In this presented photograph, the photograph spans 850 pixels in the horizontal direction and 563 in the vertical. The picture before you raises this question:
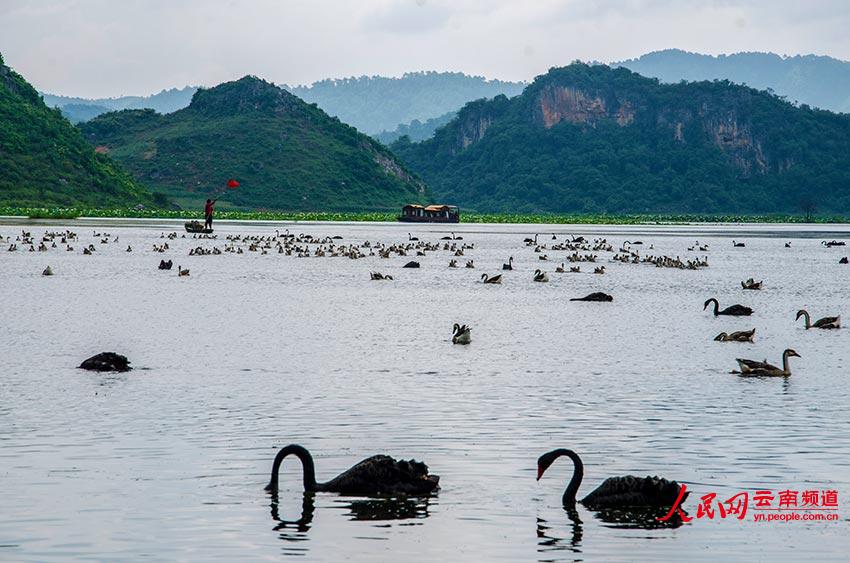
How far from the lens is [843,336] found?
128ft

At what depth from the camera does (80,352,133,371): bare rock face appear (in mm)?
27344

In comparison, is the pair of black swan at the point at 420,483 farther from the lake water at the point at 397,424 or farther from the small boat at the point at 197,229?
the small boat at the point at 197,229

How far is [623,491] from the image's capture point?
15.9 m

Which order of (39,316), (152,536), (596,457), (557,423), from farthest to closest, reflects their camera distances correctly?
(39,316)
(557,423)
(596,457)
(152,536)

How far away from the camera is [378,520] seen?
50.7 ft

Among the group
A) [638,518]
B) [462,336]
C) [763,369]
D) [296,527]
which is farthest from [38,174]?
[638,518]

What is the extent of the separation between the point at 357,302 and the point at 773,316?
16.3 m

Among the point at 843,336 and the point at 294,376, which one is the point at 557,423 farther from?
the point at 843,336

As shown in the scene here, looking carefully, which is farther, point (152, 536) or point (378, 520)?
point (378, 520)

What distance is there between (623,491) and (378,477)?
10.4ft

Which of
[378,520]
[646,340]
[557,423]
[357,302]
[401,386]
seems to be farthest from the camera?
[357,302]

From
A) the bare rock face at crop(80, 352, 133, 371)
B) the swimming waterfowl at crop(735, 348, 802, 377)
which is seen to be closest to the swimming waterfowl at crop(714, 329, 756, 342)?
the swimming waterfowl at crop(735, 348, 802, 377)

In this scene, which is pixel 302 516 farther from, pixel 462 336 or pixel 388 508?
pixel 462 336

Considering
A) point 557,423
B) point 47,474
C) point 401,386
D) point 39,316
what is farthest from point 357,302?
point 47,474
